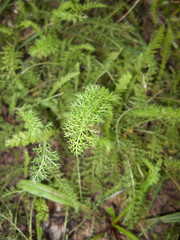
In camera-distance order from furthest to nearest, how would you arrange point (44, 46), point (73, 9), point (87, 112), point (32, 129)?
1. point (44, 46)
2. point (73, 9)
3. point (32, 129)
4. point (87, 112)

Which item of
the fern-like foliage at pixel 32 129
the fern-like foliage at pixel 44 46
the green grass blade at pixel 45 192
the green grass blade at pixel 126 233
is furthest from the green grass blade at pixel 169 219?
the fern-like foliage at pixel 44 46

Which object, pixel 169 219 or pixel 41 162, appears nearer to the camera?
pixel 41 162

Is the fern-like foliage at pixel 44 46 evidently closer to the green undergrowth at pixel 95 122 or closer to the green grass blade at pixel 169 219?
the green undergrowth at pixel 95 122

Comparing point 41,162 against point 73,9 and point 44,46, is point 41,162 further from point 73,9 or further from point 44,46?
point 73,9

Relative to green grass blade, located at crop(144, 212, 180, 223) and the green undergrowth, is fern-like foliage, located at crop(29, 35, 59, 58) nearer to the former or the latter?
the green undergrowth

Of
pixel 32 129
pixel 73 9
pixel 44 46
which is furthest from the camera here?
pixel 44 46

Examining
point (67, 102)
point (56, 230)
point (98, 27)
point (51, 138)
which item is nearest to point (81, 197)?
point (56, 230)

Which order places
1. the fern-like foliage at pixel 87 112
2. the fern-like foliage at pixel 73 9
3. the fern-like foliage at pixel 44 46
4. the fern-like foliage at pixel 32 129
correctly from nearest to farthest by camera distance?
the fern-like foliage at pixel 87 112
the fern-like foliage at pixel 32 129
the fern-like foliage at pixel 73 9
the fern-like foliage at pixel 44 46

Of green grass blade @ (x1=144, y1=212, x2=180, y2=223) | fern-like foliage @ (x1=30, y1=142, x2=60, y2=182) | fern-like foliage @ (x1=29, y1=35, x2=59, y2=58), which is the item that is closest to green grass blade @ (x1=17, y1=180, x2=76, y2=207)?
fern-like foliage @ (x1=30, y1=142, x2=60, y2=182)

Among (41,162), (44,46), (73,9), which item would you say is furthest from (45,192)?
(73,9)
